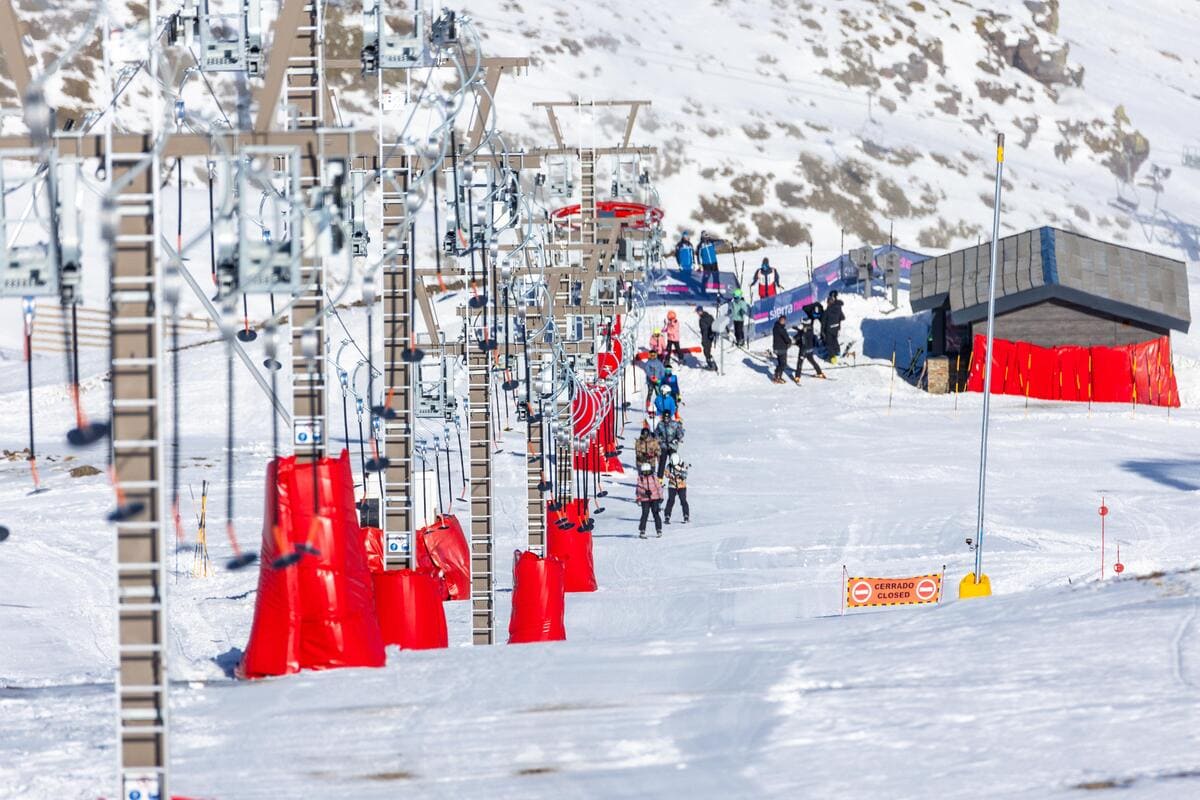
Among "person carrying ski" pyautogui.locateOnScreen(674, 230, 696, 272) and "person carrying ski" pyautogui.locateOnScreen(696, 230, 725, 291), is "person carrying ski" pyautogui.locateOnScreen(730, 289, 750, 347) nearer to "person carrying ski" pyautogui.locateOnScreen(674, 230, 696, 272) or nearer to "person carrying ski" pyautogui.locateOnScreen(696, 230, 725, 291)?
"person carrying ski" pyautogui.locateOnScreen(696, 230, 725, 291)

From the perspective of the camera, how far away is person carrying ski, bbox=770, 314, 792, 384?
36.7m

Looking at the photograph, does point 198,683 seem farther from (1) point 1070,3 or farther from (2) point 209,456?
(1) point 1070,3

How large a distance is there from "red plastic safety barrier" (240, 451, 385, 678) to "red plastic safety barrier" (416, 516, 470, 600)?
6593mm

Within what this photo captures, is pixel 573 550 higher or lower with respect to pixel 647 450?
lower

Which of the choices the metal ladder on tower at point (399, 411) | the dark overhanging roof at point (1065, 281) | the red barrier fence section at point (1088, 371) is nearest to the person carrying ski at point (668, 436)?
the metal ladder on tower at point (399, 411)

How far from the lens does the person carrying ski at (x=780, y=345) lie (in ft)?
120

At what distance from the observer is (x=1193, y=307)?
46.4 m

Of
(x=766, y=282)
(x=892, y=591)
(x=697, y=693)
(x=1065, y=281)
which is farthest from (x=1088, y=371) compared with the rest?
(x=697, y=693)

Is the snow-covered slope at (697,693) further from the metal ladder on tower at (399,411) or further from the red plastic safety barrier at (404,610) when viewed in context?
the metal ladder on tower at (399,411)

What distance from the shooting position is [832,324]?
38625 mm

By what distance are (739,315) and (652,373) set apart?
498 cm

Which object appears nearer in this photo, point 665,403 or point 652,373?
point 665,403

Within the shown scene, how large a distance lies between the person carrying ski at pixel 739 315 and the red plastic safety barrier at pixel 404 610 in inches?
1030

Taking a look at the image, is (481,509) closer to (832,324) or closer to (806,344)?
(806,344)
